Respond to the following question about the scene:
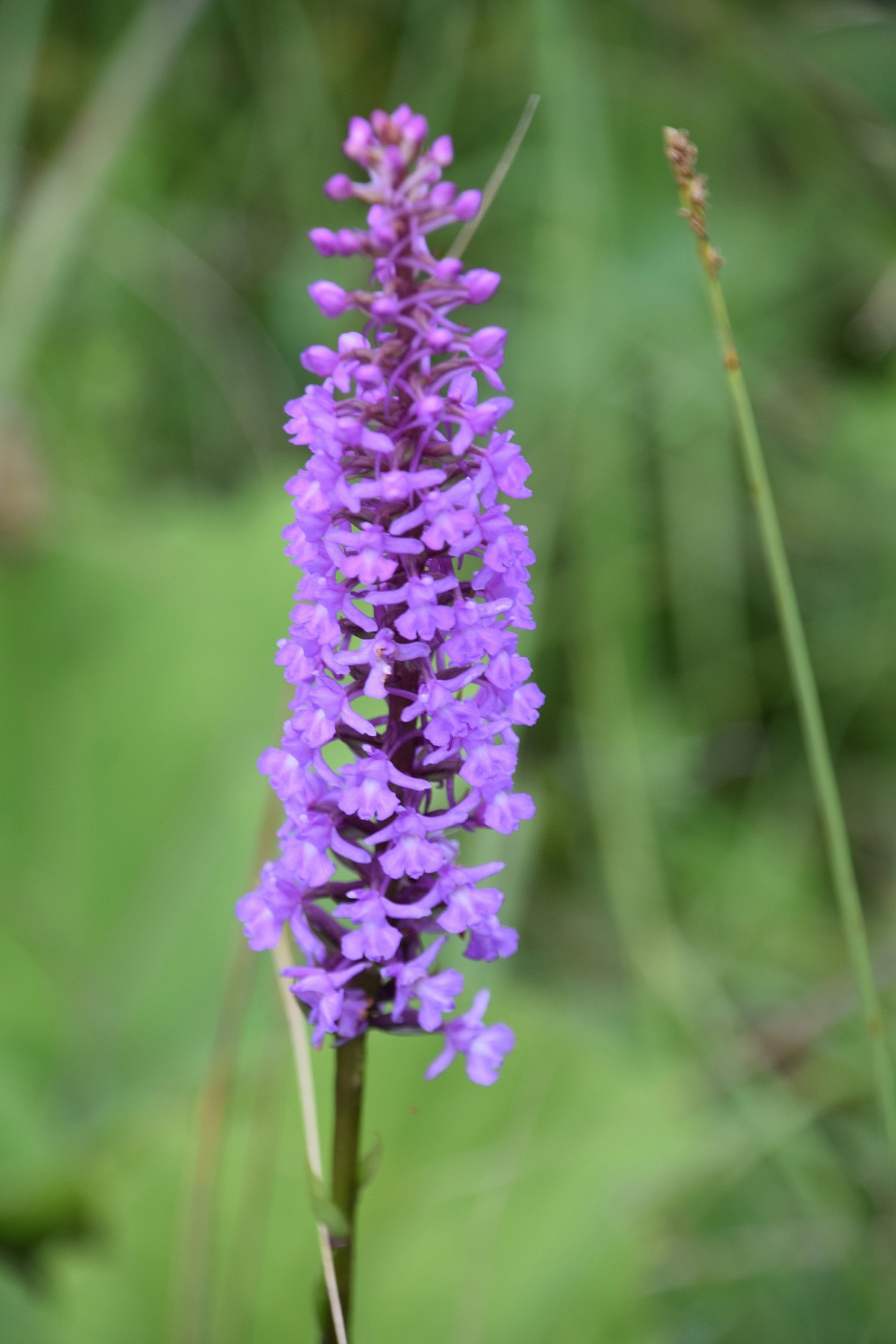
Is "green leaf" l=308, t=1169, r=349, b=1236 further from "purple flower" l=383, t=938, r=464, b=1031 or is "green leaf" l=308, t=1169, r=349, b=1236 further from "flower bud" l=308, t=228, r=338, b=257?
"flower bud" l=308, t=228, r=338, b=257

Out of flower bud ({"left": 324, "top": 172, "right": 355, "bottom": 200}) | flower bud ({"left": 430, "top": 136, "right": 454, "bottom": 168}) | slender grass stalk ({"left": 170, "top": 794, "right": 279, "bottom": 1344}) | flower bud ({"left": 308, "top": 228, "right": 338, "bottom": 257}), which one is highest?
flower bud ({"left": 430, "top": 136, "right": 454, "bottom": 168})

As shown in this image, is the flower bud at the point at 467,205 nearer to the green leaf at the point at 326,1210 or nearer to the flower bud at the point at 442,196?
the flower bud at the point at 442,196

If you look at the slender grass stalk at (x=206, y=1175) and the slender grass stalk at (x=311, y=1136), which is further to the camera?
the slender grass stalk at (x=206, y=1175)

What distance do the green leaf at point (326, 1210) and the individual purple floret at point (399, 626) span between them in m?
0.14

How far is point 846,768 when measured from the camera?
2.97 meters

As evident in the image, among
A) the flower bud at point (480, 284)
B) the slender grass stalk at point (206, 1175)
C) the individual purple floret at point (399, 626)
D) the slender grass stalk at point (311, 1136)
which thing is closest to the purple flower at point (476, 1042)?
the individual purple floret at point (399, 626)

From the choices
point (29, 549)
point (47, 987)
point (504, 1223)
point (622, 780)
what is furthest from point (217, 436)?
point (504, 1223)

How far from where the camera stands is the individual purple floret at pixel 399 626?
866mm

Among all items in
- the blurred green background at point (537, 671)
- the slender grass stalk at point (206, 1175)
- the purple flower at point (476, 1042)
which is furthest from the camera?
the blurred green background at point (537, 671)

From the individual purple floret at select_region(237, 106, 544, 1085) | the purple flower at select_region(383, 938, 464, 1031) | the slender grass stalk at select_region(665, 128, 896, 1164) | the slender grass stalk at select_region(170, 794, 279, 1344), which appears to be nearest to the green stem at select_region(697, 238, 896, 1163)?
the slender grass stalk at select_region(665, 128, 896, 1164)

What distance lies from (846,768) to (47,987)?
187cm

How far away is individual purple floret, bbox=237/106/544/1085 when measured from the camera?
87 cm

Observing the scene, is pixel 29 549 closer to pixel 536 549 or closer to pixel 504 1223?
pixel 536 549

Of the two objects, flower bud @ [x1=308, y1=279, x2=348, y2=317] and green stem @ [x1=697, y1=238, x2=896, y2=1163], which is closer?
flower bud @ [x1=308, y1=279, x2=348, y2=317]
